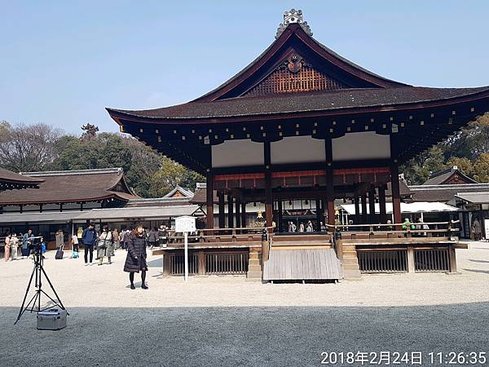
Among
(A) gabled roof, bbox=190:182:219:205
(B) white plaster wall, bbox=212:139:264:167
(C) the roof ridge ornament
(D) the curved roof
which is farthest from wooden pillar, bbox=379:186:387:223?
(A) gabled roof, bbox=190:182:219:205

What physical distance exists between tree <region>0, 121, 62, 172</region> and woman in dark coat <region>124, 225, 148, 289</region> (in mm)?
54860

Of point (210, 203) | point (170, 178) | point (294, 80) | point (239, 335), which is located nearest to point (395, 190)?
point (294, 80)

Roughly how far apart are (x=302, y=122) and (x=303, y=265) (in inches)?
163

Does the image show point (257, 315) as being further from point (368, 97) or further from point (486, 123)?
point (486, 123)

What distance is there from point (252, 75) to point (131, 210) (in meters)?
22.8

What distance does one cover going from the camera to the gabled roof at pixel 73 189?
32.4m

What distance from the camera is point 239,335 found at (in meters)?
5.76

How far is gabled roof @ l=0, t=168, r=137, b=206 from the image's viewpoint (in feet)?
106

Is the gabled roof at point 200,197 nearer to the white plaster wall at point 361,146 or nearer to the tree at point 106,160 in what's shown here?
the tree at point 106,160

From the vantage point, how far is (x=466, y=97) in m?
10.7

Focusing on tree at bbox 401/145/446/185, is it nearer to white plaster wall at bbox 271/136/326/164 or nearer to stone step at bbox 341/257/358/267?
white plaster wall at bbox 271/136/326/164

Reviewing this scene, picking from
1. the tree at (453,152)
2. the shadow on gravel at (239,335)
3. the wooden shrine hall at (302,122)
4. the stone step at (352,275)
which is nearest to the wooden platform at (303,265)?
the stone step at (352,275)

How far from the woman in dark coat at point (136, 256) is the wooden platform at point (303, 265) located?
124 inches

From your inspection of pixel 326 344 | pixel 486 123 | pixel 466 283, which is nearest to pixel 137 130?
pixel 326 344
